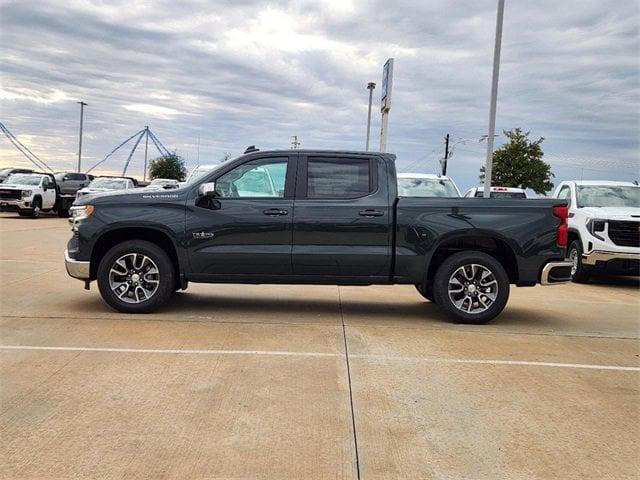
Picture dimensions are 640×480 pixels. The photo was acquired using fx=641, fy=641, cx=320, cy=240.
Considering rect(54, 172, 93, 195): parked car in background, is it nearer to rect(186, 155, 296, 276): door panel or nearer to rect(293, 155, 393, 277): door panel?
rect(186, 155, 296, 276): door panel

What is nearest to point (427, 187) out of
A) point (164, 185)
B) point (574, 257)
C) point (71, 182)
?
point (574, 257)

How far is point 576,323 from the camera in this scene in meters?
7.88

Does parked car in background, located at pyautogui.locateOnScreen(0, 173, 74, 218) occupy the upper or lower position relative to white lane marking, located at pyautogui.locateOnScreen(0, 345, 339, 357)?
upper

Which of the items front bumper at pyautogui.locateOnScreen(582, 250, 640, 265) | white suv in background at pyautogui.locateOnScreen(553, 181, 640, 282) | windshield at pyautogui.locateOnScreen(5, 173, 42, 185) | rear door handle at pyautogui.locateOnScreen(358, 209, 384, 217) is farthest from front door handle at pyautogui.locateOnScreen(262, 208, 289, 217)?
windshield at pyautogui.locateOnScreen(5, 173, 42, 185)

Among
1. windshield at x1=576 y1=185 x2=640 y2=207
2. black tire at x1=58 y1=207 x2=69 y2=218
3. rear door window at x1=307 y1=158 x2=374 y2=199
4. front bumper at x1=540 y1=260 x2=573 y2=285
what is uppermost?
windshield at x1=576 y1=185 x2=640 y2=207

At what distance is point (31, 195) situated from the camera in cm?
2573

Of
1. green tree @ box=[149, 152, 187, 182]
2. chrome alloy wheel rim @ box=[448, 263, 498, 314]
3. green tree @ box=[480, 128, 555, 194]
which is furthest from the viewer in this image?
green tree @ box=[149, 152, 187, 182]

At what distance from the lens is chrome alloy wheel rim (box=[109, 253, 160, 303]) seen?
7.37 meters

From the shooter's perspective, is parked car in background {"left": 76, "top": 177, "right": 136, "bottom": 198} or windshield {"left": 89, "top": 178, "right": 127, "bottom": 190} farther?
windshield {"left": 89, "top": 178, "right": 127, "bottom": 190}

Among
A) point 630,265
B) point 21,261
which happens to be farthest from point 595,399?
point 21,261

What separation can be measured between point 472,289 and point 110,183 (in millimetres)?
23177

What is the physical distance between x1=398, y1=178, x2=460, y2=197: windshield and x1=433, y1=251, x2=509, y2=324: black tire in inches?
230

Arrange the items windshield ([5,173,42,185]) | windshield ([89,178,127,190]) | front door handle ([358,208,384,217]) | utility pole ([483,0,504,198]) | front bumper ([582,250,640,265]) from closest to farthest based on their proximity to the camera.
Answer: front door handle ([358,208,384,217]) < front bumper ([582,250,640,265]) < utility pole ([483,0,504,198]) < windshield ([5,173,42,185]) < windshield ([89,178,127,190])

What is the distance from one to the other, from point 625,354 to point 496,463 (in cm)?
333
